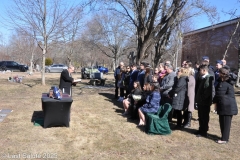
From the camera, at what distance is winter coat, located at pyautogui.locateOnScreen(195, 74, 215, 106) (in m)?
5.48

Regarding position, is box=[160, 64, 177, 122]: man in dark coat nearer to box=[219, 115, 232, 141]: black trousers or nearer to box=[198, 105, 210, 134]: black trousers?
box=[198, 105, 210, 134]: black trousers

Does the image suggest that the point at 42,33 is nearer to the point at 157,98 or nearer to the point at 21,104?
the point at 21,104

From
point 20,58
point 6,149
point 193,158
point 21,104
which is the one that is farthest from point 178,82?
point 20,58

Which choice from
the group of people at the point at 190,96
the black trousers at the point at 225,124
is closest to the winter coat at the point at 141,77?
the group of people at the point at 190,96

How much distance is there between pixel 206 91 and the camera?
5539mm

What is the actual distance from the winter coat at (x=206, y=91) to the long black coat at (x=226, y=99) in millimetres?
262

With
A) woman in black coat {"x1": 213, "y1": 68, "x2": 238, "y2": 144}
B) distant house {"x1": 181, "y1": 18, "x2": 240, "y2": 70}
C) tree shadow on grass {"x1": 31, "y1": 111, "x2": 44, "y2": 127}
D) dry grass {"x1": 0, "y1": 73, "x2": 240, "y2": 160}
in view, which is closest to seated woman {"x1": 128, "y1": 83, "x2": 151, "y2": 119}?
dry grass {"x1": 0, "y1": 73, "x2": 240, "y2": 160}

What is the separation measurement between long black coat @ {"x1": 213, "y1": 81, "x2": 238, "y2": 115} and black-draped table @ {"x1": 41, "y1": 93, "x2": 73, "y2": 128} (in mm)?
3248

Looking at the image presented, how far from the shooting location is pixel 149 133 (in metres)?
5.82

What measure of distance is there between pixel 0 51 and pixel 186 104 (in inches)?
2150

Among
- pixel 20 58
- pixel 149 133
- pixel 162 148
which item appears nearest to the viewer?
pixel 162 148

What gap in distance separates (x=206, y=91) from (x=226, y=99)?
1.64ft

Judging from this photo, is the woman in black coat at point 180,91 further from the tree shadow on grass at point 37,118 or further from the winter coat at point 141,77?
the tree shadow on grass at point 37,118

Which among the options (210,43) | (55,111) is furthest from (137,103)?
(210,43)
